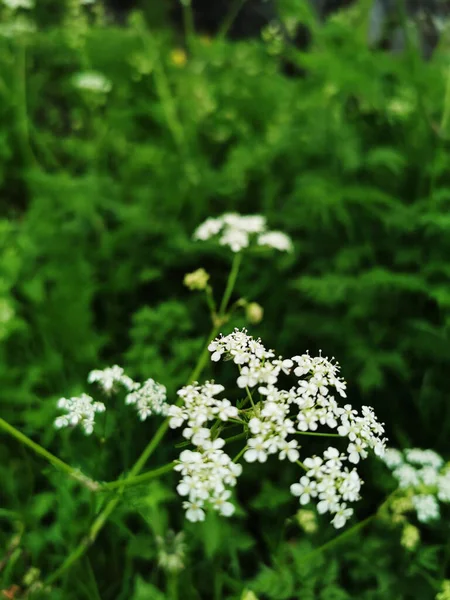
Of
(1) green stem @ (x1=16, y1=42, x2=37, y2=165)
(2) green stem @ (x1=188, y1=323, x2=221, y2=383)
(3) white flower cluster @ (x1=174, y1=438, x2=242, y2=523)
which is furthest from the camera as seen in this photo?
(1) green stem @ (x1=16, y1=42, x2=37, y2=165)

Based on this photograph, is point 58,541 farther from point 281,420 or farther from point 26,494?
point 281,420

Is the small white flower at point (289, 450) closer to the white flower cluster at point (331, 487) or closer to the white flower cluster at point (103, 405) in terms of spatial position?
the white flower cluster at point (331, 487)

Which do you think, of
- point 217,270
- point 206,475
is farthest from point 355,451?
point 217,270

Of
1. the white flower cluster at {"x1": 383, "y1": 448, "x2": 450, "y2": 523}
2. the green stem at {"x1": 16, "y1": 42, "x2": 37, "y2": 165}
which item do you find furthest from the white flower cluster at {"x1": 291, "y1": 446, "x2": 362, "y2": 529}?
the green stem at {"x1": 16, "y1": 42, "x2": 37, "y2": 165}

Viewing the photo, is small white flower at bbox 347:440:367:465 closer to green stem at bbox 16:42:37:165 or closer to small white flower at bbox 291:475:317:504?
small white flower at bbox 291:475:317:504

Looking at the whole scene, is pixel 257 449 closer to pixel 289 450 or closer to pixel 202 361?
pixel 289 450

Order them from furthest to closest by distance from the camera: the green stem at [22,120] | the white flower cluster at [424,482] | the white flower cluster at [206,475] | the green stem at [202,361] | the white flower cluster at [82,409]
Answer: the green stem at [22,120], the white flower cluster at [424,482], the green stem at [202,361], the white flower cluster at [82,409], the white flower cluster at [206,475]

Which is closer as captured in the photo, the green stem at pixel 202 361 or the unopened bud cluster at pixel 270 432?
the unopened bud cluster at pixel 270 432

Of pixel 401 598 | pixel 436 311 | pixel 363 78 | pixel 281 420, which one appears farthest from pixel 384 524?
pixel 363 78

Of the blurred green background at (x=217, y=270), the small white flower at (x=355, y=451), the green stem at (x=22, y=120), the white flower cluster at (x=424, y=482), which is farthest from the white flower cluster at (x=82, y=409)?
the green stem at (x=22, y=120)
